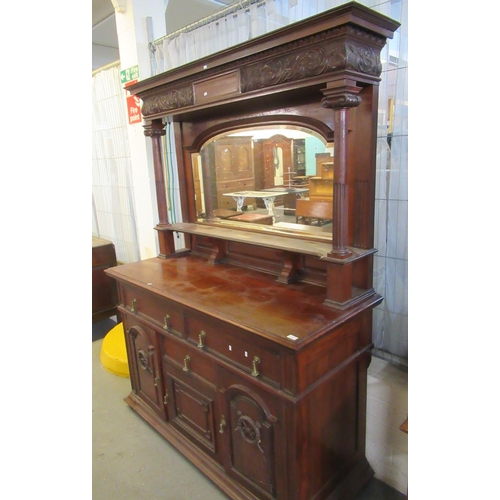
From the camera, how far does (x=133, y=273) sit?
189cm

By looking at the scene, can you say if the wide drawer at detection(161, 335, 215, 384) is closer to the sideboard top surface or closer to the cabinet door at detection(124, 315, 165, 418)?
the cabinet door at detection(124, 315, 165, 418)

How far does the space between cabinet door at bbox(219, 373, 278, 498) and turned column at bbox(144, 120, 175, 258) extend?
0.90 metres

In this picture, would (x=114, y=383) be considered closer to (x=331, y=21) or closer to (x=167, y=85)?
(x=167, y=85)

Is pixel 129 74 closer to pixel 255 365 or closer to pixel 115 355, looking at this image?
pixel 115 355

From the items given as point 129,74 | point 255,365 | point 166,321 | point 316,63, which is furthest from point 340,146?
point 129,74

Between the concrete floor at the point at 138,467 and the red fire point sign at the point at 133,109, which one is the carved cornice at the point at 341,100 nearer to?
Answer: the concrete floor at the point at 138,467

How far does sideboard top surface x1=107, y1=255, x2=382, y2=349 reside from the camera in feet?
4.01

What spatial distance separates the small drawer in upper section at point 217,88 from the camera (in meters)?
1.43

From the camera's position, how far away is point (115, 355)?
2.62 metres

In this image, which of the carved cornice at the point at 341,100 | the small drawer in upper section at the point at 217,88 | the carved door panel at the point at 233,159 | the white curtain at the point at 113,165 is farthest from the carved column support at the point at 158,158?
the carved cornice at the point at 341,100

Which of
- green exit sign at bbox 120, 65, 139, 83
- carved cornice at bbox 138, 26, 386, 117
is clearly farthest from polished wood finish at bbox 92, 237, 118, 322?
carved cornice at bbox 138, 26, 386, 117

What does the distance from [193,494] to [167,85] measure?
6.13 feet

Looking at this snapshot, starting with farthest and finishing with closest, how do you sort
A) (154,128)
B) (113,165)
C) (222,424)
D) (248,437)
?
(113,165)
(154,128)
(222,424)
(248,437)

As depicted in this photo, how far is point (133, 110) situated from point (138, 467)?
84.9 inches
